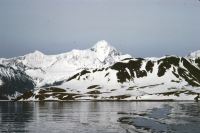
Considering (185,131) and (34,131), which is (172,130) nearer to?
(185,131)

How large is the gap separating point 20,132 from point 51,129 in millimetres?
7400

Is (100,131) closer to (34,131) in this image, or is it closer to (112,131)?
(112,131)

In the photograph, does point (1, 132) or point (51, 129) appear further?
point (51, 129)

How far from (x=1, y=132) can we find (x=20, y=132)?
11.3 feet

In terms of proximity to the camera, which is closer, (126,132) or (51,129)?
(126,132)

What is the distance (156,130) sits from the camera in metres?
79.8

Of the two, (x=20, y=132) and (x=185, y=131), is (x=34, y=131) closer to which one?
(x=20, y=132)

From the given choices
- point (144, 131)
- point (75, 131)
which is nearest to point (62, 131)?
point (75, 131)

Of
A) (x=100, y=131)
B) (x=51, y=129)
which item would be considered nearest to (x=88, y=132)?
(x=100, y=131)

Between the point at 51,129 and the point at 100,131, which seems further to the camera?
the point at 51,129

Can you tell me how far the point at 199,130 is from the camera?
7725 centimetres

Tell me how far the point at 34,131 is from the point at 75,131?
7799 mm

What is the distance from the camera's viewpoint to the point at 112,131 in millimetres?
79062

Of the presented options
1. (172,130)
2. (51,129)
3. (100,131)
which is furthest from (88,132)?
(172,130)
